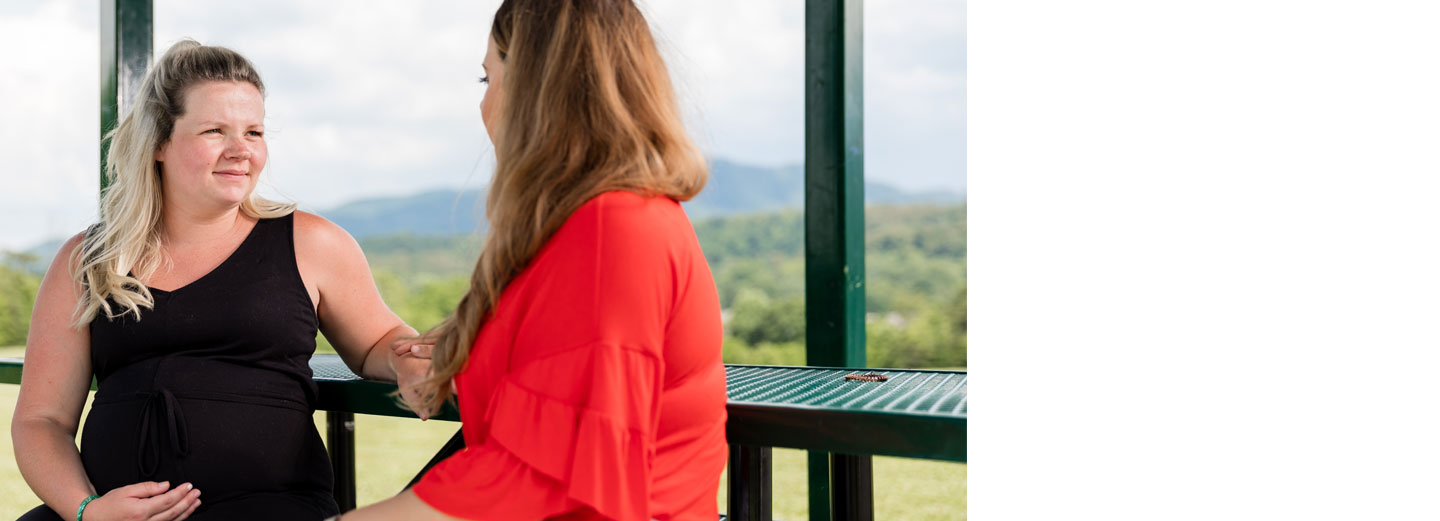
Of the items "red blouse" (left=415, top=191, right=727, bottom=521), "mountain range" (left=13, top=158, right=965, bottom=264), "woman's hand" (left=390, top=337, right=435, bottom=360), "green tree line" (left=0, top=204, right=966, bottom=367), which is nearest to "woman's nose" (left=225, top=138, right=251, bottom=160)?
"woman's hand" (left=390, top=337, right=435, bottom=360)

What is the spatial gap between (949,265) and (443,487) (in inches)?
501

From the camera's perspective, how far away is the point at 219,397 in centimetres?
168

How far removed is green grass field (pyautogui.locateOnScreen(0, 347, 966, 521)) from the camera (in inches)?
328

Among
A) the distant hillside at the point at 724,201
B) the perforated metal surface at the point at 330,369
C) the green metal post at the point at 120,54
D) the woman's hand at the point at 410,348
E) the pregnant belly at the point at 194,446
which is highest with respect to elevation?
the distant hillside at the point at 724,201

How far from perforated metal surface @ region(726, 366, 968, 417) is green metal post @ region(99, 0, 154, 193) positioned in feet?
6.42

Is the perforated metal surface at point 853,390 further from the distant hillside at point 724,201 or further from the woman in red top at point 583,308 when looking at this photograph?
the distant hillside at point 724,201

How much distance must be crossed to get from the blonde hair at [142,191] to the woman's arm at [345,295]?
0.31 feet

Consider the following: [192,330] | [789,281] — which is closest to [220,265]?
[192,330]

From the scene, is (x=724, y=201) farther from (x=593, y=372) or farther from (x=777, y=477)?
(x=593, y=372)

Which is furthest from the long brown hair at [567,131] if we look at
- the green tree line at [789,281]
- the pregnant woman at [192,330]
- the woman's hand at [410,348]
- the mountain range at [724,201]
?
the mountain range at [724,201]

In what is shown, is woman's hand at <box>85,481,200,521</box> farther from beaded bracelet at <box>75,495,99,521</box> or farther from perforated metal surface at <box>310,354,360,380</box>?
perforated metal surface at <box>310,354,360,380</box>

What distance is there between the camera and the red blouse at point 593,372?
103 centimetres
